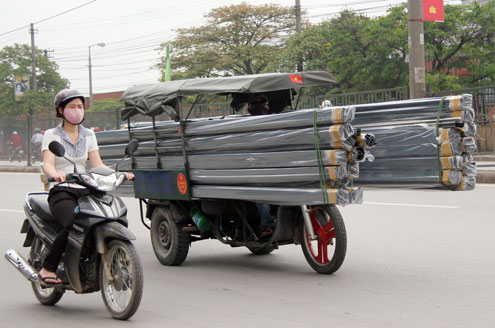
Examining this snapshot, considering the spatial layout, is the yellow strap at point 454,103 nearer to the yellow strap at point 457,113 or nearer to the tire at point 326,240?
the yellow strap at point 457,113

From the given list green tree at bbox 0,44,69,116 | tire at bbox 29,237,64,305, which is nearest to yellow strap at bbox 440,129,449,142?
tire at bbox 29,237,64,305

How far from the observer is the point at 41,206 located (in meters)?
5.95

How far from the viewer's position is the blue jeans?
762cm

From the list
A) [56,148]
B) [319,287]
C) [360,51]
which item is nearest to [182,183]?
[319,287]

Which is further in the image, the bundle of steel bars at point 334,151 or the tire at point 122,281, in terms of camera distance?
the bundle of steel bars at point 334,151

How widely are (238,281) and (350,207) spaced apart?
5457mm

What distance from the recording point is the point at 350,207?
40.3 feet

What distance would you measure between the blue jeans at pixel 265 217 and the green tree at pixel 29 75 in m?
50.8

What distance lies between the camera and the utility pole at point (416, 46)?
16250mm

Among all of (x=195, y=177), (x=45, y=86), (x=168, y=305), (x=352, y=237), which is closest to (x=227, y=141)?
(x=195, y=177)

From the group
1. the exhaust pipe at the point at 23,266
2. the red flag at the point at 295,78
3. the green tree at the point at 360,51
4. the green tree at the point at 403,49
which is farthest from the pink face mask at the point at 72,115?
the green tree at the point at 360,51

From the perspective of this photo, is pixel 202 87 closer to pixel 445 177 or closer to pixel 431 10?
pixel 445 177

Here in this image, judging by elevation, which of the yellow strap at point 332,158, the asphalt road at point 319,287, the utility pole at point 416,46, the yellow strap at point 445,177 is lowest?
the asphalt road at point 319,287

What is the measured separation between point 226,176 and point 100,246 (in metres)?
2.17
